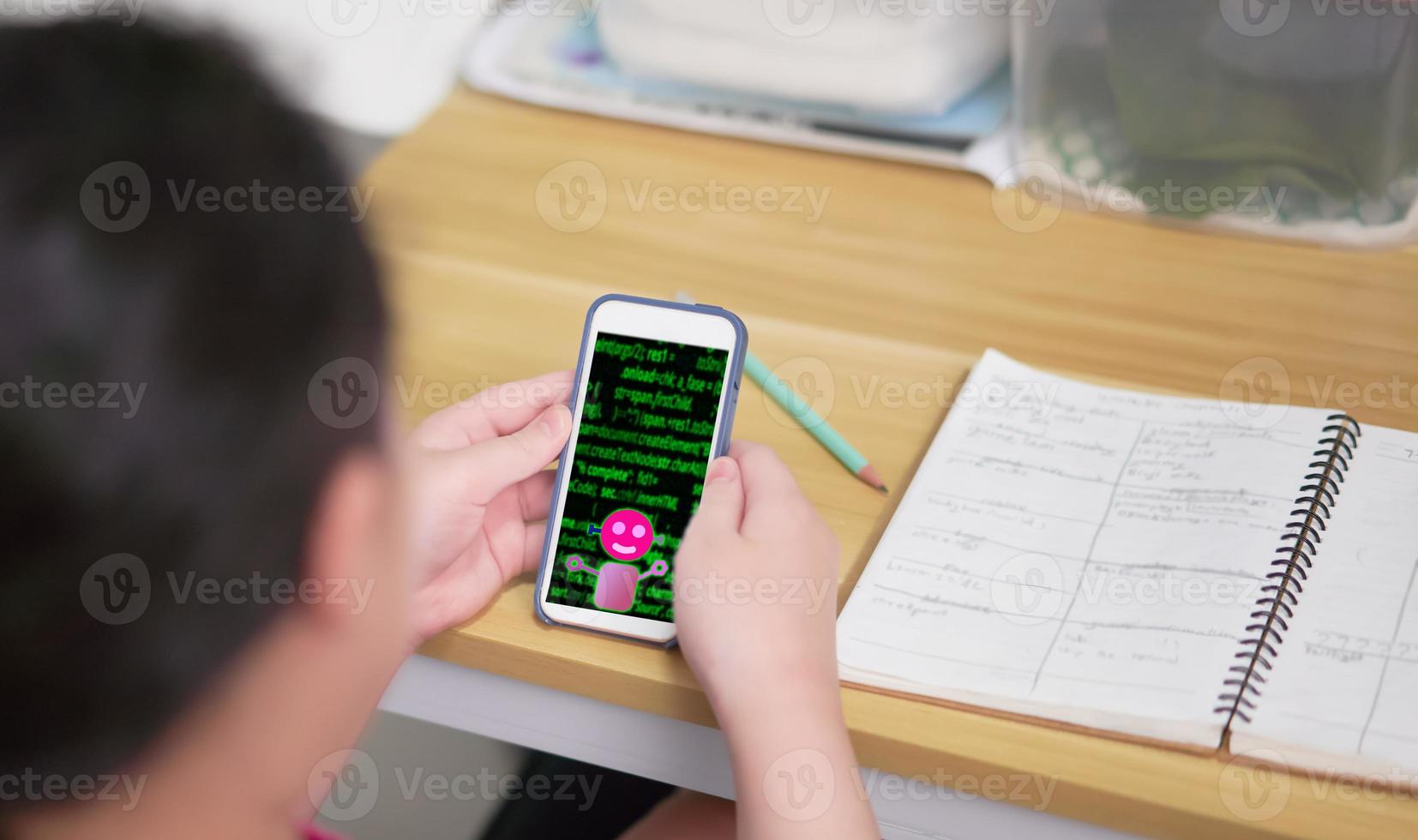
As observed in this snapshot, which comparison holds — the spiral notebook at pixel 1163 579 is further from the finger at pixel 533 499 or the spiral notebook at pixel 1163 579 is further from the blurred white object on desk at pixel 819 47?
the blurred white object on desk at pixel 819 47

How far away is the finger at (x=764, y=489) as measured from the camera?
59 cm

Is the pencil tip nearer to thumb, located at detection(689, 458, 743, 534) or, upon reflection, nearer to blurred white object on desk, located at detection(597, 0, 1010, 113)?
thumb, located at detection(689, 458, 743, 534)

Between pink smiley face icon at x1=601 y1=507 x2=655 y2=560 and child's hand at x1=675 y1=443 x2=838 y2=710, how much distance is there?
0.03m

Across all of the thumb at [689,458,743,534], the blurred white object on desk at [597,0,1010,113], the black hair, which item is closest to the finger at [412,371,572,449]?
the thumb at [689,458,743,534]

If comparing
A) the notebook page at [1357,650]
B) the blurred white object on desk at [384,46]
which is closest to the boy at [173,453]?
the notebook page at [1357,650]

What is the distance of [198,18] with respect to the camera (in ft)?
1.14

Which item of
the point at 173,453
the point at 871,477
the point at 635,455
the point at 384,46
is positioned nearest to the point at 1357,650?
the point at 871,477

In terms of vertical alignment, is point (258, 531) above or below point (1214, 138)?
below

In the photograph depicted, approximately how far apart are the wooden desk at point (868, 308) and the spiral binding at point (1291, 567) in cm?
3

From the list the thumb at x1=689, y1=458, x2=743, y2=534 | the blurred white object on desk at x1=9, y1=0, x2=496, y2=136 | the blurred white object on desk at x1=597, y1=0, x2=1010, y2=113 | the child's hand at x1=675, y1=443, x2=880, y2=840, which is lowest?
the child's hand at x1=675, y1=443, x2=880, y2=840

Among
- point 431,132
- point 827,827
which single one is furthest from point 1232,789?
point 431,132

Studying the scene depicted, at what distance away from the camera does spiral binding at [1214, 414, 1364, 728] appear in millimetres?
532

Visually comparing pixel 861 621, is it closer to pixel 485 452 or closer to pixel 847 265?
pixel 485 452

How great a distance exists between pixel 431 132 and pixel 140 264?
29.3 inches
